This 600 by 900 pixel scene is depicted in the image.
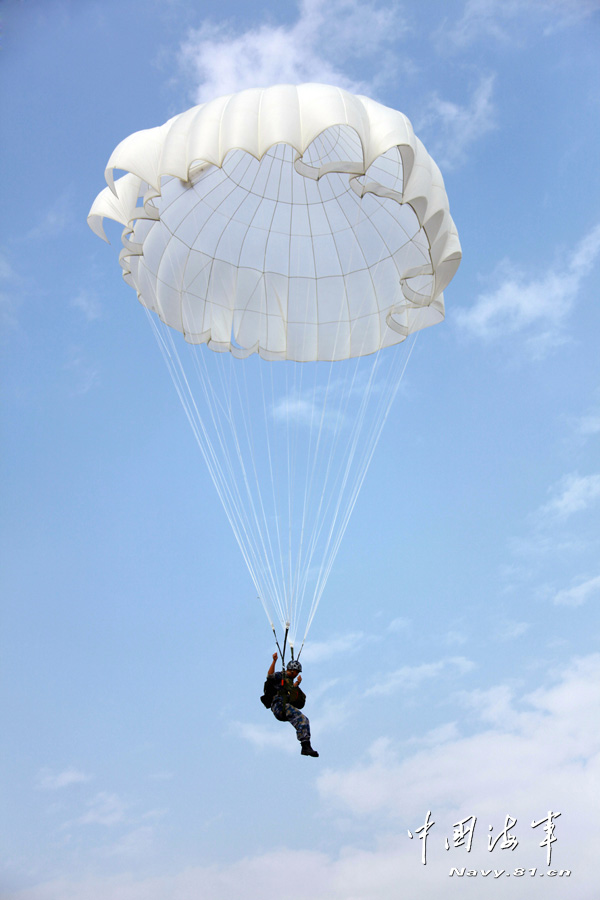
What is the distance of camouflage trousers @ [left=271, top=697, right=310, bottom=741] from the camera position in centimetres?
1230

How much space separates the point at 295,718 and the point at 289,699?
0.27 meters

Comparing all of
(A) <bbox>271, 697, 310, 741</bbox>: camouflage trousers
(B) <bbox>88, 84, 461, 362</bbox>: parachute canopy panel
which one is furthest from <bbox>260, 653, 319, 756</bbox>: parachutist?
(B) <bbox>88, 84, 461, 362</bbox>: parachute canopy panel

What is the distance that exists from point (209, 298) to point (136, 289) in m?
1.38

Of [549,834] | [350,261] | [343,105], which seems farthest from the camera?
[350,261]

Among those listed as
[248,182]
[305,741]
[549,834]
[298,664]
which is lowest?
[549,834]

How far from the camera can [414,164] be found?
12031 millimetres

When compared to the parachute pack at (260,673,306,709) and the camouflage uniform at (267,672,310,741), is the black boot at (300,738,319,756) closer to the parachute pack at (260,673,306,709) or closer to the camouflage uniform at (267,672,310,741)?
the camouflage uniform at (267,672,310,741)

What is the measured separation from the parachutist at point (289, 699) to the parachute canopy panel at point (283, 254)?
5.62 m

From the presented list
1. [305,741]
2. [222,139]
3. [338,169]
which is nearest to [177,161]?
[222,139]

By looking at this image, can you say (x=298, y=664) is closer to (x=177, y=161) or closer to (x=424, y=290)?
(x=424, y=290)

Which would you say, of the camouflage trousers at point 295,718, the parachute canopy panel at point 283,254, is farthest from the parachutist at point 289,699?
the parachute canopy panel at point 283,254

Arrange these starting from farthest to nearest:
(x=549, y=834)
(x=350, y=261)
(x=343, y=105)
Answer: (x=350, y=261), (x=549, y=834), (x=343, y=105)

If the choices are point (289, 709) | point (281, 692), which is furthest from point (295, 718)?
point (281, 692)

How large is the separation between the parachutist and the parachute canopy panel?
5624 millimetres
